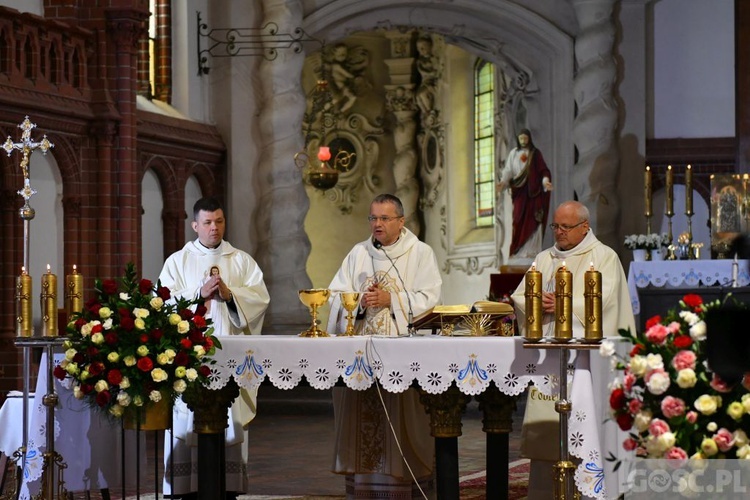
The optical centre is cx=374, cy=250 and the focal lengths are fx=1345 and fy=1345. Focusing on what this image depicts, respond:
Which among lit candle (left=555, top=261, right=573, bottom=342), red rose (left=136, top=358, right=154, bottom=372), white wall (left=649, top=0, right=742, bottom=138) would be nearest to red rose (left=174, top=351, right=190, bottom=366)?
red rose (left=136, top=358, right=154, bottom=372)

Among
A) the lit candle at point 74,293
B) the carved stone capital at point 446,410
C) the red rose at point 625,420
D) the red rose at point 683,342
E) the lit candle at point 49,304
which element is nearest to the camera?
the red rose at point 683,342

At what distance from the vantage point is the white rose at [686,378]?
4.31 meters

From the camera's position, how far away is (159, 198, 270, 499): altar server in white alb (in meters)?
7.78

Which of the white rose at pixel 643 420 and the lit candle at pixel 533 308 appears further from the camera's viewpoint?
the lit candle at pixel 533 308

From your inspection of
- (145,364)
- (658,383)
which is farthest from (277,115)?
(658,383)

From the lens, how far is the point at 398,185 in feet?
73.7

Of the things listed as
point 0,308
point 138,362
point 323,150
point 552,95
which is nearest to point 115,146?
point 0,308

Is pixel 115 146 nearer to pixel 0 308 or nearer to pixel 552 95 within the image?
pixel 0 308

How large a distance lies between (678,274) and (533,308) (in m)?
7.46

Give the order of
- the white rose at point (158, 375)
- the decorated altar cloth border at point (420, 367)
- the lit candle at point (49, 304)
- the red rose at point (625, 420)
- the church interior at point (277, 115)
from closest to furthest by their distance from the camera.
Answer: the red rose at point (625, 420) → the decorated altar cloth border at point (420, 367) → the white rose at point (158, 375) → the lit candle at point (49, 304) → the church interior at point (277, 115)

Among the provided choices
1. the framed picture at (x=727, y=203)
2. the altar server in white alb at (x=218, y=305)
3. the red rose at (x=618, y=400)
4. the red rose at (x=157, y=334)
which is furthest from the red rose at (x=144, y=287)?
the framed picture at (x=727, y=203)

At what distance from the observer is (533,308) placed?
603 centimetres

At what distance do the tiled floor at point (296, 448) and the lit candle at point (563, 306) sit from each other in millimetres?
2266

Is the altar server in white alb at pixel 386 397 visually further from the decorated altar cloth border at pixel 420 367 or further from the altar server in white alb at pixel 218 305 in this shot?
the decorated altar cloth border at pixel 420 367
